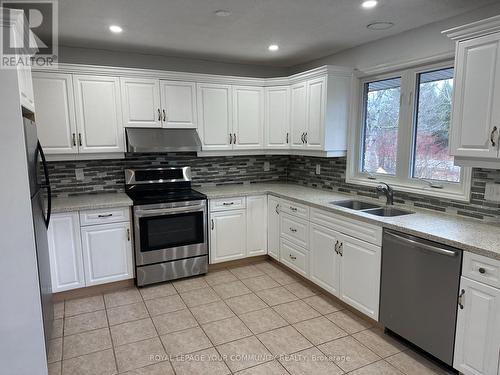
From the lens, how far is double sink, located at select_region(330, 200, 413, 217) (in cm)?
297

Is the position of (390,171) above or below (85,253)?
above

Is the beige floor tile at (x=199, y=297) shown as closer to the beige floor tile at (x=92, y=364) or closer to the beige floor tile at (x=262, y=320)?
the beige floor tile at (x=262, y=320)

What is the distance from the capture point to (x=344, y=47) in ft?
11.4

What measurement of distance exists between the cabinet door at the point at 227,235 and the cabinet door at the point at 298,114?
3.50 feet

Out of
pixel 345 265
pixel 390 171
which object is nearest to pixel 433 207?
pixel 390 171

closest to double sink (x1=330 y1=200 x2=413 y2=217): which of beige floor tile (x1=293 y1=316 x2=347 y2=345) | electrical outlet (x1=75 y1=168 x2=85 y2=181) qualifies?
beige floor tile (x1=293 y1=316 x2=347 y2=345)

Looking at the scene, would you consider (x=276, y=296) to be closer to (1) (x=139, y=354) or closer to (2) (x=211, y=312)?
(2) (x=211, y=312)

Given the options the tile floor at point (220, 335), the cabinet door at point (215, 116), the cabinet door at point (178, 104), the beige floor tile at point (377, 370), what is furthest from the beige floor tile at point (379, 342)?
the cabinet door at point (178, 104)

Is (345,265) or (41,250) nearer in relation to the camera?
(41,250)

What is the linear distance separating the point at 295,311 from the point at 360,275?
0.67 meters

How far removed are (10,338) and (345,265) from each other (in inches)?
95.5

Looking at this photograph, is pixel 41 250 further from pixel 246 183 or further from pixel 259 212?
pixel 246 183

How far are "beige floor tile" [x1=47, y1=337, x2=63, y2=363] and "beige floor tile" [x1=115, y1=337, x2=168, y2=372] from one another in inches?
15.4

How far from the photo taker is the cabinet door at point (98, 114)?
3.29 m
